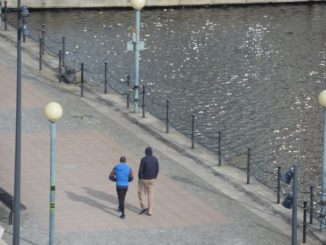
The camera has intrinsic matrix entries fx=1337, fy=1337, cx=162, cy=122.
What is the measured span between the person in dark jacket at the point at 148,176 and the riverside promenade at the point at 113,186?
38 centimetres

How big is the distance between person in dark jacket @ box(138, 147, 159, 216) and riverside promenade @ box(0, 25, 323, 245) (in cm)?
38

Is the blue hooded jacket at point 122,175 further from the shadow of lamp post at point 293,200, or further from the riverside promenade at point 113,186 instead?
the shadow of lamp post at point 293,200

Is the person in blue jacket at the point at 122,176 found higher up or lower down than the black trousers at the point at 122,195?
higher up

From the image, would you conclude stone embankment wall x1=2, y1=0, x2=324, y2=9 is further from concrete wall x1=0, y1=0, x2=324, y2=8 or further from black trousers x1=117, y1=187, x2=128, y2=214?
black trousers x1=117, y1=187, x2=128, y2=214

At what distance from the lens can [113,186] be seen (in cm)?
3022

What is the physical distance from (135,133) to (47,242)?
887cm

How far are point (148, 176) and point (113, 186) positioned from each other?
2.41 metres

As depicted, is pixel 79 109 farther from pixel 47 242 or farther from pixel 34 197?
pixel 47 242

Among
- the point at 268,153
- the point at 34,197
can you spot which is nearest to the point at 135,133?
the point at 268,153

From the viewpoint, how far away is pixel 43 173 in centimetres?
3080

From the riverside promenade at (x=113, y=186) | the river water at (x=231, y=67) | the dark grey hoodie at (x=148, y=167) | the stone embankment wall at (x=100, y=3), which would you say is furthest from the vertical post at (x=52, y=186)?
the stone embankment wall at (x=100, y=3)

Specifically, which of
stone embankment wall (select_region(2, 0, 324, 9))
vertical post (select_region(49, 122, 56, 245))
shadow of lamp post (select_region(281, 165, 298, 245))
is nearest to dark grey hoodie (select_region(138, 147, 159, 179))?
vertical post (select_region(49, 122, 56, 245))

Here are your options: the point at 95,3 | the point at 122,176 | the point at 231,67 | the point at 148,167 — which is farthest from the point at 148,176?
the point at 95,3

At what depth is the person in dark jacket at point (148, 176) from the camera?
27938 mm
